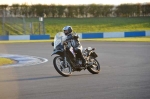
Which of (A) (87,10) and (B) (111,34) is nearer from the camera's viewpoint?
(B) (111,34)

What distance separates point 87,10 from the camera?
63.4 meters

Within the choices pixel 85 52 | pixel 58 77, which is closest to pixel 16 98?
pixel 58 77

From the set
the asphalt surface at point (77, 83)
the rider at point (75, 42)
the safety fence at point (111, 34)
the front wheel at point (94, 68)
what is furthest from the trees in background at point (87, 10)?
the rider at point (75, 42)

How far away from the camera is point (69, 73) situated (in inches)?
525

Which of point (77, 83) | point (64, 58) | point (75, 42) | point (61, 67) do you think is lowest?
point (77, 83)

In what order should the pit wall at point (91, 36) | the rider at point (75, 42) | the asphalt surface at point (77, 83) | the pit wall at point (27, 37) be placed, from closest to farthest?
the asphalt surface at point (77, 83)
the rider at point (75, 42)
the pit wall at point (27, 37)
the pit wall at point (91, 36)

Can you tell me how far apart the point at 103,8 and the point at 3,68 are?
47266 mm

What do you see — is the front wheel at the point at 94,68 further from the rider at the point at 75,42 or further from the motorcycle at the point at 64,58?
the rider at the point at 75,42

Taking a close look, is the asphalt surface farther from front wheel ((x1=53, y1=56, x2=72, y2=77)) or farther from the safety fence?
the safety fence

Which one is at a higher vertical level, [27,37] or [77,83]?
[77,83]

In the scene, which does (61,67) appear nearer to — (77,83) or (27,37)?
(77,83)

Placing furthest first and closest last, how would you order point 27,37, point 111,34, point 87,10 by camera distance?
1. point 87,10
2. point 111,34
3. point 27,37

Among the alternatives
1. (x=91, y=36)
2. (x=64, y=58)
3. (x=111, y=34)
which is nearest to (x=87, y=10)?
(x=111, y=34)

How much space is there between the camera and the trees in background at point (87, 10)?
60.7 meters
